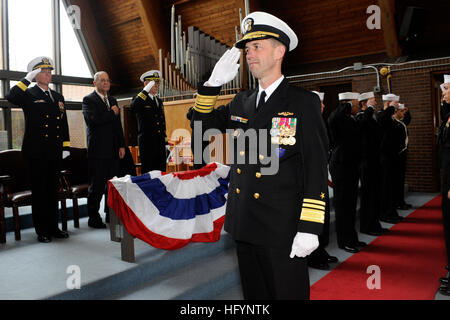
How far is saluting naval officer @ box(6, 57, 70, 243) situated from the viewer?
3.26 metres

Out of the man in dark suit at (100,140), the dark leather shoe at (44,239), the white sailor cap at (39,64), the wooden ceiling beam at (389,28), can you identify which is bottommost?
the dark leather shoe at (44,239)

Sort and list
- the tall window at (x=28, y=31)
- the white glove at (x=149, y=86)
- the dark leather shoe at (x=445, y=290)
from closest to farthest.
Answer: the dark leather shoe at (x=445, y=290), the white glove at (x=149, y=86), the tall window at (x=28, y=31)

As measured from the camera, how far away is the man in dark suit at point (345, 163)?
373 cm

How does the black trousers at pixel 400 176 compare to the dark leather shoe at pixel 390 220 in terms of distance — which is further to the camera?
the black trousers at pixel 400 176

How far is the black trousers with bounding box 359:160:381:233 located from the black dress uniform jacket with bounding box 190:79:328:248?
329 centimetres

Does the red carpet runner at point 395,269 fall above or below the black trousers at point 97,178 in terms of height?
below

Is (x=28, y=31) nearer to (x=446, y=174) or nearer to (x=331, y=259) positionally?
(x=331, y=259)

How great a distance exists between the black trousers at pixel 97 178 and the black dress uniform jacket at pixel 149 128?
1.72 feet

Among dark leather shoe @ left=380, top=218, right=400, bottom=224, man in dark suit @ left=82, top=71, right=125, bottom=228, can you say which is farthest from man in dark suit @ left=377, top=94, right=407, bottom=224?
man in dark suit @ left=82, top=71, right=125, bottom=228

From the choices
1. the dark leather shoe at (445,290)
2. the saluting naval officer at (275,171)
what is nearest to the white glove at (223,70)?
the saluting naval officer at (275,171)

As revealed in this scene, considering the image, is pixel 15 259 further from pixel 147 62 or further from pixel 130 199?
pixel 147 62

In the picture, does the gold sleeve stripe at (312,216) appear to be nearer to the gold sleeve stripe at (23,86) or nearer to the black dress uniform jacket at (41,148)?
the black dress uniform jacket at (41,148)

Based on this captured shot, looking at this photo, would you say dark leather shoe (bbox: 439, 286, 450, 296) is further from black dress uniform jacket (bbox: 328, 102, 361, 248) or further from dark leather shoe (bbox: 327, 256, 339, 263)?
black dress uniform jacket (bbox: 328, 102, 361, 248)

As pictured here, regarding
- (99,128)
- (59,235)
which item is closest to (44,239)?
(59,235)
